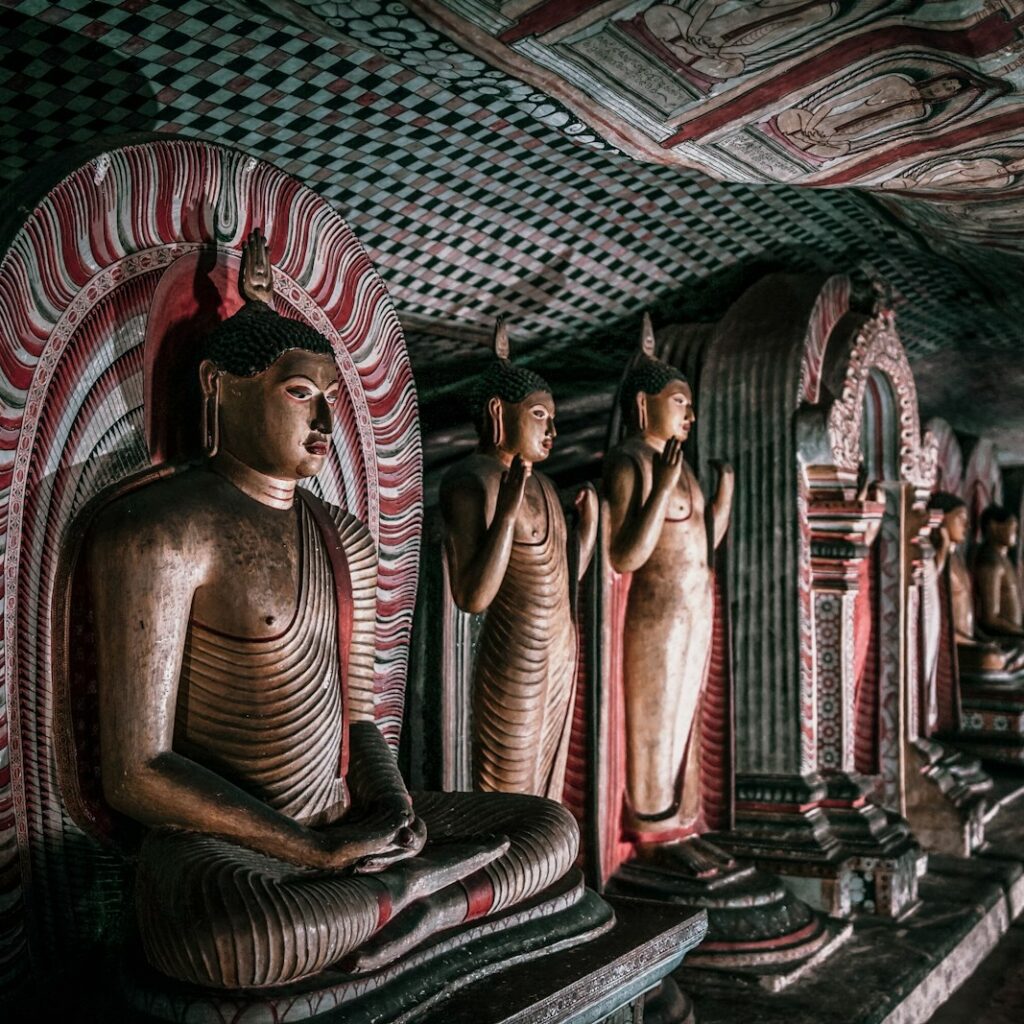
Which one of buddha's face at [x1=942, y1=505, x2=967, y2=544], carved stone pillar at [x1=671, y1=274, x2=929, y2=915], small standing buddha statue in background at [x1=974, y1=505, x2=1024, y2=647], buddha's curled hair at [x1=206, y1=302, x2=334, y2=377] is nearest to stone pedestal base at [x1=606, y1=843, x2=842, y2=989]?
carved stone pillar at [x1=671, y1=274, x2=929, y2=915]

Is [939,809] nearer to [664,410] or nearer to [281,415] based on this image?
[664,410]

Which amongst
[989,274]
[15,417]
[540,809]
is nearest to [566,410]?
[989,274]

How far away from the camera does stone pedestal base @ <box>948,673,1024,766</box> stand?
7.43m

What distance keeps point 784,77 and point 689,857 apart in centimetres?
247

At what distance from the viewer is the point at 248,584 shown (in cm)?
258

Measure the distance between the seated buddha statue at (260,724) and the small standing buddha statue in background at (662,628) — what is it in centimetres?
140

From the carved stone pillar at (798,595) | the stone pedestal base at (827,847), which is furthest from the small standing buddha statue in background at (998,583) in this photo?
the stone pedestal base at (827,847)

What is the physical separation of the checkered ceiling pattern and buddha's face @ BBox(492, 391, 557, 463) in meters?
0.75

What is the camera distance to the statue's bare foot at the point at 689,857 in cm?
421

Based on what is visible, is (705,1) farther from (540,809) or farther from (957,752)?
(957,752)

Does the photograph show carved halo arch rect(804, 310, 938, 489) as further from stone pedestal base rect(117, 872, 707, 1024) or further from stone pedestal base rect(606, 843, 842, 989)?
stone pedestal base rect(117, 872, 707, 1024)

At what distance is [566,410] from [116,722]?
447 cm

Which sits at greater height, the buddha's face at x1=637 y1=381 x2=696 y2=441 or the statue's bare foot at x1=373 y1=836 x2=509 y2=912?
the buddha's face at x1=637 y1=381 x2=696 y2=441

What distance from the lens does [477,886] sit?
264 centimetres
